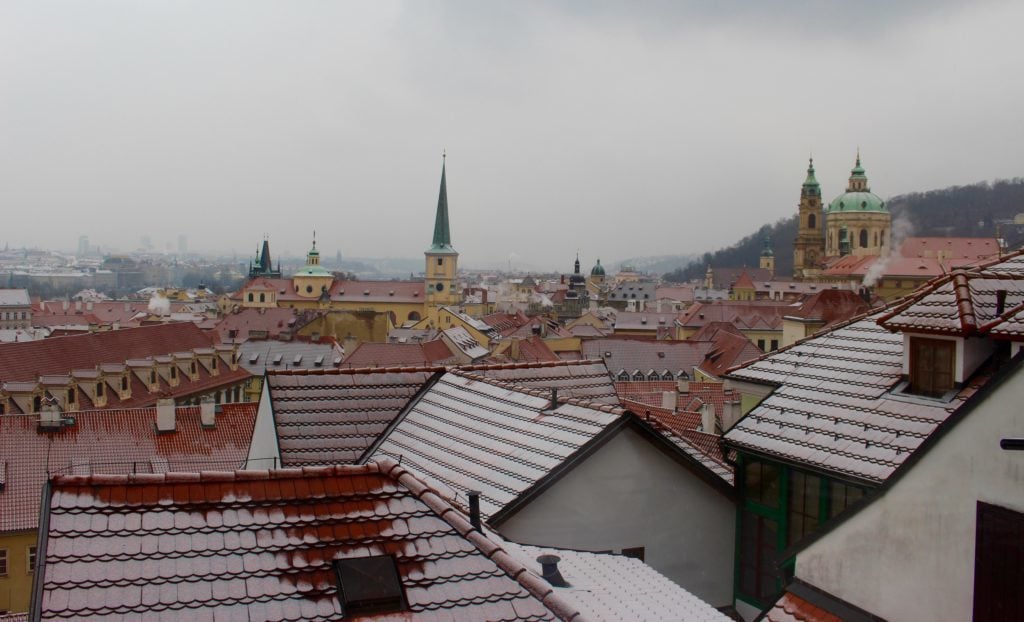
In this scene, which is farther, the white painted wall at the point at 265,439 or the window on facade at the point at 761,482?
the white painted wall at the point at 265,439

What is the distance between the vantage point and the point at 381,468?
6.89m

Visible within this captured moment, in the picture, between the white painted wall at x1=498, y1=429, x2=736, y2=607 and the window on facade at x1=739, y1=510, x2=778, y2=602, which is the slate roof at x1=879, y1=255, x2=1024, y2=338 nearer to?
the window on facade at x1=739, y1=510, x2=778, y2=602

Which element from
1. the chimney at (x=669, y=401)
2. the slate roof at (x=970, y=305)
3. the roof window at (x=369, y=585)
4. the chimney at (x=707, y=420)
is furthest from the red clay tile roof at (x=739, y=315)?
the roof window at (x=369, y=585)

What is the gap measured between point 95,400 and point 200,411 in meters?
10.7

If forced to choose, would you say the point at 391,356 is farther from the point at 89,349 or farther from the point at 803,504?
the point at 803,504

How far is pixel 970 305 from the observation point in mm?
7293

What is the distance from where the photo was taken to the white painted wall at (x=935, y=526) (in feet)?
20.2

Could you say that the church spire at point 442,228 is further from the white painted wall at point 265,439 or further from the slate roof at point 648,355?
the white painted wall at point 265,439

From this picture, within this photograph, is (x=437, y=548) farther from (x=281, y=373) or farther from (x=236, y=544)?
(x=281, y=373)

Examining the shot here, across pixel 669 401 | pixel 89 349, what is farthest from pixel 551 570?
pixel 89 349

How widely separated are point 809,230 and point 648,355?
117 metres

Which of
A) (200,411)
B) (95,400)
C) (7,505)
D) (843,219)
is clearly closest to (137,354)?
(95,400)

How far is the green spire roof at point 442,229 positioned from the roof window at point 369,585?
128 m

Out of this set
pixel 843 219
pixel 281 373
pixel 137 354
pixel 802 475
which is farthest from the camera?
pixel 843 219
